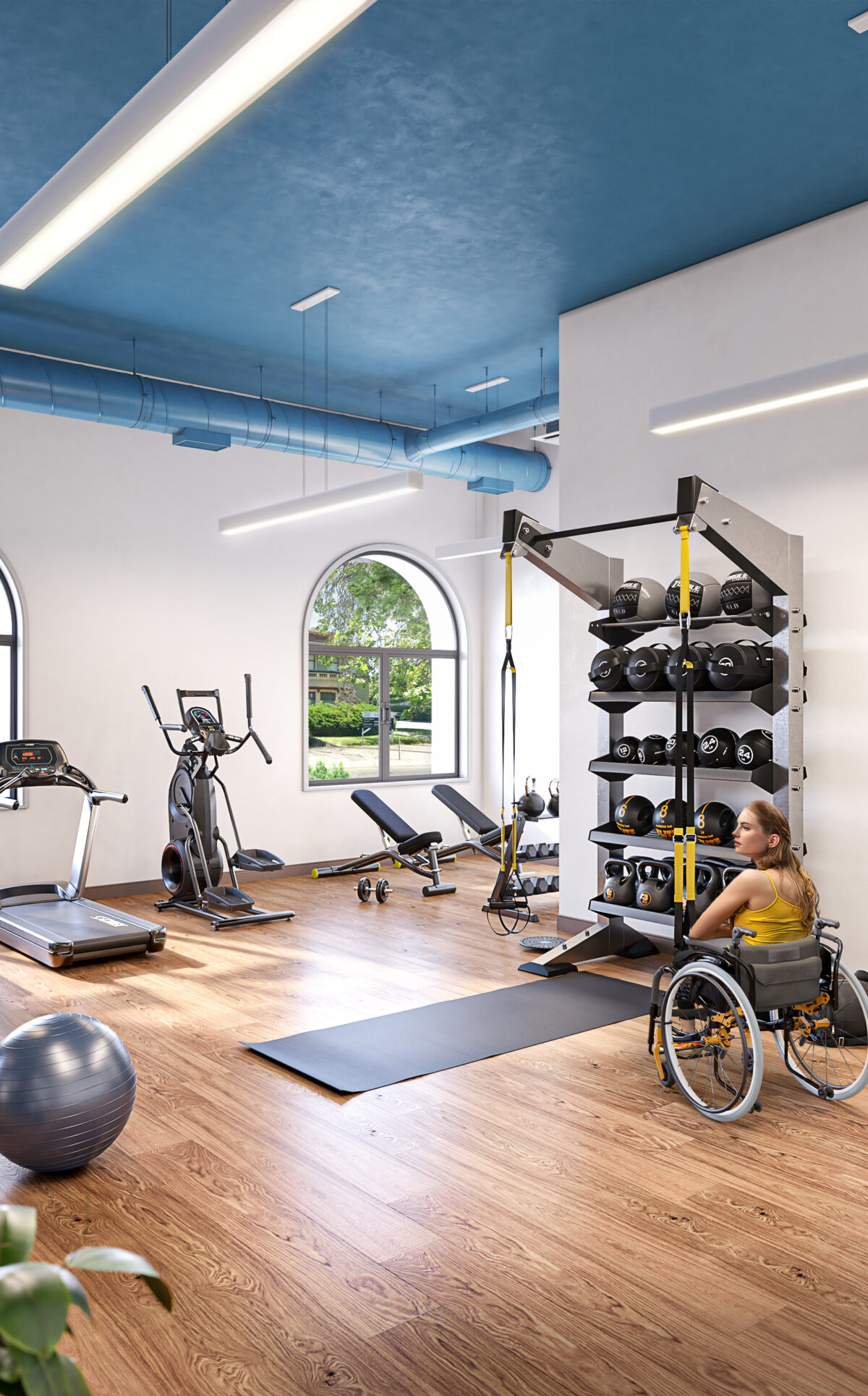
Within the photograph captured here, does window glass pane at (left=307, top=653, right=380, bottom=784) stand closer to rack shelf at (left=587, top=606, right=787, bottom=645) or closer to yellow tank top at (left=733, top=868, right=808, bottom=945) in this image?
rack shelf at (left=587, top=606, right=787, bottom=645)

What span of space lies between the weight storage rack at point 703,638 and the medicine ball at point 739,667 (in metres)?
0.05

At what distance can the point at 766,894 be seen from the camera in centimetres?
352

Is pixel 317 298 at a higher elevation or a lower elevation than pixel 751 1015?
higher

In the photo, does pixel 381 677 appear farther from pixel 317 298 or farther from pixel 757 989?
pixel 757 989

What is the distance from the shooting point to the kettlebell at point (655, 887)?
488 centimetres

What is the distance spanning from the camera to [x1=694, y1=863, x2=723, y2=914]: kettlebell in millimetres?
4672

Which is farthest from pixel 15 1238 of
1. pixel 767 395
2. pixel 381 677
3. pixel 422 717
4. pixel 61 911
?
pixel 422 717

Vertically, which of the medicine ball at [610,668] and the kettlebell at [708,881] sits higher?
the medicine ball at [610,668]

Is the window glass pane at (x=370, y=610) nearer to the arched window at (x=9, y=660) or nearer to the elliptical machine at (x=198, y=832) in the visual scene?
the elliptical machine at (x=198, y=832)

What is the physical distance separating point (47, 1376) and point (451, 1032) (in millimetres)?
3757

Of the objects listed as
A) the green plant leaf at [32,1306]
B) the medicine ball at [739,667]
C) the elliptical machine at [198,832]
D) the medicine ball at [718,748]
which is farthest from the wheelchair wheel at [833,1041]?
the elliptical machine at [198,832]

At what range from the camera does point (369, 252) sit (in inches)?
199

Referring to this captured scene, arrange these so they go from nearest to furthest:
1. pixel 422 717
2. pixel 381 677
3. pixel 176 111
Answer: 1. pixel 176 111
2. pixel 381 677
3. pixel 422 717

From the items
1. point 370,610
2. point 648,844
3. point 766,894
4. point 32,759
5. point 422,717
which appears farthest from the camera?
point 370,610
